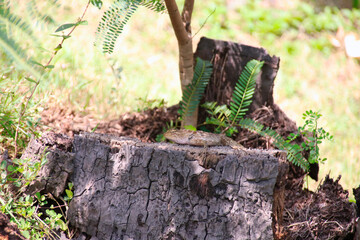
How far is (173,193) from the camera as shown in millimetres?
2424

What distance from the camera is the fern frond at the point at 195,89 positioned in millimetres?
3420

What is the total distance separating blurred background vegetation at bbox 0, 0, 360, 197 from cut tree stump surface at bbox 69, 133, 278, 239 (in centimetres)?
81

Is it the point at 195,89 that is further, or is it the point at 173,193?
the point at 195,89

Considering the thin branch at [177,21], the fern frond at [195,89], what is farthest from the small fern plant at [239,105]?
the thin branch at [177,21]

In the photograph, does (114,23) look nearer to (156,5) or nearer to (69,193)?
(156,5)

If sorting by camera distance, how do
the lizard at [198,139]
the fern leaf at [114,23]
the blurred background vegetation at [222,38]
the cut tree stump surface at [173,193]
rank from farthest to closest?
the blurred background vegetation at [222,38]
the lizard at [198,139]
the fern leaf at [114,23]
the cut tree stump surface at [173,193]

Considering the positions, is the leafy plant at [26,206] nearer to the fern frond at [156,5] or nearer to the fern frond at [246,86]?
the fern frond at [156,5]

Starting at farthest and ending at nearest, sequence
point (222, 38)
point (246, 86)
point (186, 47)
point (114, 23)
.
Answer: point (222, 38) → point (246, 86) → point (186, 47) → point (114, 23)

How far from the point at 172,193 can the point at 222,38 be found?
510cm

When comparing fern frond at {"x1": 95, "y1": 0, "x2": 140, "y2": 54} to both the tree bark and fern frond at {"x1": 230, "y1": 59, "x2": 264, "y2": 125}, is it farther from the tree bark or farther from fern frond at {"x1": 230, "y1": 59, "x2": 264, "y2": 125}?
fern frond at {"x1": 230, "y1": 59, "x2": 264, "y2": 125}

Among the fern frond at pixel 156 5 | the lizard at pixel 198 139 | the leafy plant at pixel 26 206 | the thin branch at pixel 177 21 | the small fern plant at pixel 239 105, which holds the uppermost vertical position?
the fern frond at pixel 156 5

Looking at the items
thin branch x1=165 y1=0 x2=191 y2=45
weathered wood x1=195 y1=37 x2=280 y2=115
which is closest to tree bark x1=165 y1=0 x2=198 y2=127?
thin branch x1=165 y1=0 x2=191 y2=45

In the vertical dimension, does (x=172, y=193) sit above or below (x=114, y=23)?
below

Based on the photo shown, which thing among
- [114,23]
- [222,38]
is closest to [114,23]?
[114,23]
